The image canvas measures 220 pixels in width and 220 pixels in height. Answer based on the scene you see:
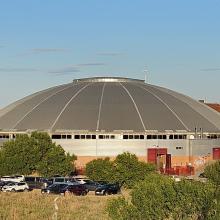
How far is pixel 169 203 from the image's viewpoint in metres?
27.2

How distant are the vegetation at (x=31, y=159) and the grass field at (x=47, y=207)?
12873mm

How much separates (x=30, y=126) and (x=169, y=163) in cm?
2018

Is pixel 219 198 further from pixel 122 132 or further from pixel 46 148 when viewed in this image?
pixel 122 132

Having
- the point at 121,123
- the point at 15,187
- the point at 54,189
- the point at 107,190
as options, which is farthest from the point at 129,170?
the point at 121,123

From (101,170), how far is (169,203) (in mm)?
35484

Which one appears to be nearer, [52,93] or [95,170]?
[95,170]

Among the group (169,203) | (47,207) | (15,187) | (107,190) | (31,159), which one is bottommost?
(47,207)

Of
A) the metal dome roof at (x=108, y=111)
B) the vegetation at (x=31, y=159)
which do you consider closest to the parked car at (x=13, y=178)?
the vegetation at (x=31, y=159)

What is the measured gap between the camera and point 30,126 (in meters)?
85.8

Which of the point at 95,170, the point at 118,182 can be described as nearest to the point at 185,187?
the point at 118,182

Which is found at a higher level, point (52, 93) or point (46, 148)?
point (52, 93)

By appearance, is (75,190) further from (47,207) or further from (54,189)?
(47,207)

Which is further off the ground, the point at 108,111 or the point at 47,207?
the point at 108,111

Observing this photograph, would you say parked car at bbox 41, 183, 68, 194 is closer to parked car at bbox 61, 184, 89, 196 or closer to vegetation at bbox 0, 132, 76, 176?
parked car at bbox 61, 184, 89, 196
